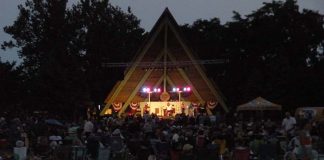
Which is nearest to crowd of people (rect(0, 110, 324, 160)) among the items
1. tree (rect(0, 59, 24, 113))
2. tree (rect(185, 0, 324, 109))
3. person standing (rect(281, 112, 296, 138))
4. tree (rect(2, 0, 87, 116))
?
person standing (rect(281, 112, 296, 138))

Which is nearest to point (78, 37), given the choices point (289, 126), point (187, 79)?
point (187, 79)

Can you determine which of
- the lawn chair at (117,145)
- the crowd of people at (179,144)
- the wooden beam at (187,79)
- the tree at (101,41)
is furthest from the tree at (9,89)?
the lawn chair at (117,145)

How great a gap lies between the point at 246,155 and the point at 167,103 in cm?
2282

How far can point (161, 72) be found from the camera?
4044 cm

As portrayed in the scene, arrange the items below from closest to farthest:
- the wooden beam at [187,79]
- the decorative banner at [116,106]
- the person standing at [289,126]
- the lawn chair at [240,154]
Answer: the lawn chair at [240,154], the person standing at [289,126], the wooden beam at [187,79], the decorative banner at [116,106]

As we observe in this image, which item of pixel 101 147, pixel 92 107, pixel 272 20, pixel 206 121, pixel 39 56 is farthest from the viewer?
pixel 39 56

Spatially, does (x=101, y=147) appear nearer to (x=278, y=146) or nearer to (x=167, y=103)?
(x=278, y=146)

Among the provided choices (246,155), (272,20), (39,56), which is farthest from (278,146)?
A: (39,56)

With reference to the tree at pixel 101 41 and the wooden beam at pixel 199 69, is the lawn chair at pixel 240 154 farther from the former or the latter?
the tree at pixel 101 41

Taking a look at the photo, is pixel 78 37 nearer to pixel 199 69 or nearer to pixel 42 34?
pixel 42 34

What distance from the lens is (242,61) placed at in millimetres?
48250

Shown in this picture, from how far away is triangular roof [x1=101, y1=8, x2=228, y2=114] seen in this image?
38094 millimetres

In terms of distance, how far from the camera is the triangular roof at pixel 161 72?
38.1 meters

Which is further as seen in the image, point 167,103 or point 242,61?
point 242,61
